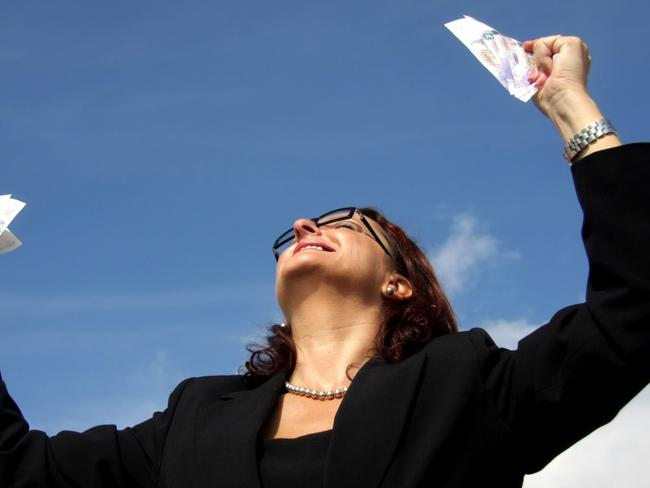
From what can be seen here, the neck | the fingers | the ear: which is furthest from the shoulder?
the fingers

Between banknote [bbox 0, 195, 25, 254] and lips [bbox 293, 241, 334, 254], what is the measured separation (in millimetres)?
1518

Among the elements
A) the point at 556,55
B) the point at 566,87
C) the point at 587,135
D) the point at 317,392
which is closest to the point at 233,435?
the point at 317,392

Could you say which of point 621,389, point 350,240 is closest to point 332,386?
point 350,240

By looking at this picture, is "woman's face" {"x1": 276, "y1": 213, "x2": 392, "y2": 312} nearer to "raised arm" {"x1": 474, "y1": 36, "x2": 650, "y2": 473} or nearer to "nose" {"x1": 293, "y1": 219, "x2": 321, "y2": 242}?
"nose" {"x1": 293, "y1": 219, "x2": 321, "y2": 242}

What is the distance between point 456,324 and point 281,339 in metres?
1.00

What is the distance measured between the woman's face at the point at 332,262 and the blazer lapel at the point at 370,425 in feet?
2.78

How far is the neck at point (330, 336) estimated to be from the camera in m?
5.17

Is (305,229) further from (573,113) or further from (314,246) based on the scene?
(573,113)

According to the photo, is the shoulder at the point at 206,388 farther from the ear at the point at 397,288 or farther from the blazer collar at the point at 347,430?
the ear at the point at 397,288

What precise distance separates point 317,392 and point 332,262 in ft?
2.49

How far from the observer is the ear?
5605 mm

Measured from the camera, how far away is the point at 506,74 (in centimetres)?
476

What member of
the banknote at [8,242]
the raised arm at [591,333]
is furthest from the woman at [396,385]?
the banknote at [8,242]

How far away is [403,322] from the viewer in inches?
212
